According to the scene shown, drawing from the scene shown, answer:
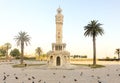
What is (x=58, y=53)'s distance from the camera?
255 feet

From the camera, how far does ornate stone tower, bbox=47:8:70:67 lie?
254 ft

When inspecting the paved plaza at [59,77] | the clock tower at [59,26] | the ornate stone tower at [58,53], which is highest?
the clock tower at [59,26]

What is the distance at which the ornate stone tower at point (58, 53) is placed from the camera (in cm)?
7756

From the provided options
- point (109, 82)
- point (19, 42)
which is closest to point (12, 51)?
point (19, 42)

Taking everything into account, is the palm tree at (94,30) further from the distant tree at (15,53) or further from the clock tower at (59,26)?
the distant tree at (15,53)

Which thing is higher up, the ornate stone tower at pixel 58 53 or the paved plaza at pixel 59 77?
the ornate stone tower at pixel 58 53

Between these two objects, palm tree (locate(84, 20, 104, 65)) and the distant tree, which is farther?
the distant tree

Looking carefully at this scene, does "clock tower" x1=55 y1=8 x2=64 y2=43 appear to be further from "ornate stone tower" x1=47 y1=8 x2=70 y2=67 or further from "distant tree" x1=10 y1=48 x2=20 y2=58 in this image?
"distant tree" x1=10 y1=48 x2=20 y2=58

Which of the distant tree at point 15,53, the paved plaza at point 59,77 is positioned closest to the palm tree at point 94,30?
the paved plaza at point 59,77

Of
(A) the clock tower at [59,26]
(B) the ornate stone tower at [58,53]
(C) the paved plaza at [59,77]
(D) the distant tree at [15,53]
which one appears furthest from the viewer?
(D) the distant tree at [15,53]

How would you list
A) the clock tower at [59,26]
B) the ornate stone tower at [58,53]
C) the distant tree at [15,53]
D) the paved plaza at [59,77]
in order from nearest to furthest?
the paved plaza at [59,77] → the ornate stone tower at [58,53] → the clock tower at [59,26] → the distant tree at [15,53]

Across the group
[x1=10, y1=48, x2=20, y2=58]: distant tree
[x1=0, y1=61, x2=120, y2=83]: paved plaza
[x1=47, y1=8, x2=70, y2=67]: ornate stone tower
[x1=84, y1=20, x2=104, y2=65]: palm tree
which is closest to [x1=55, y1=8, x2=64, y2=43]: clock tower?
[x1=47, y1=8, x2=70, y2=67]: ornate stone tower

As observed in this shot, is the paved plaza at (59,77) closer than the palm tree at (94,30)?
Yes

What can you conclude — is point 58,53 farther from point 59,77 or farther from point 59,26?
point 59,77
